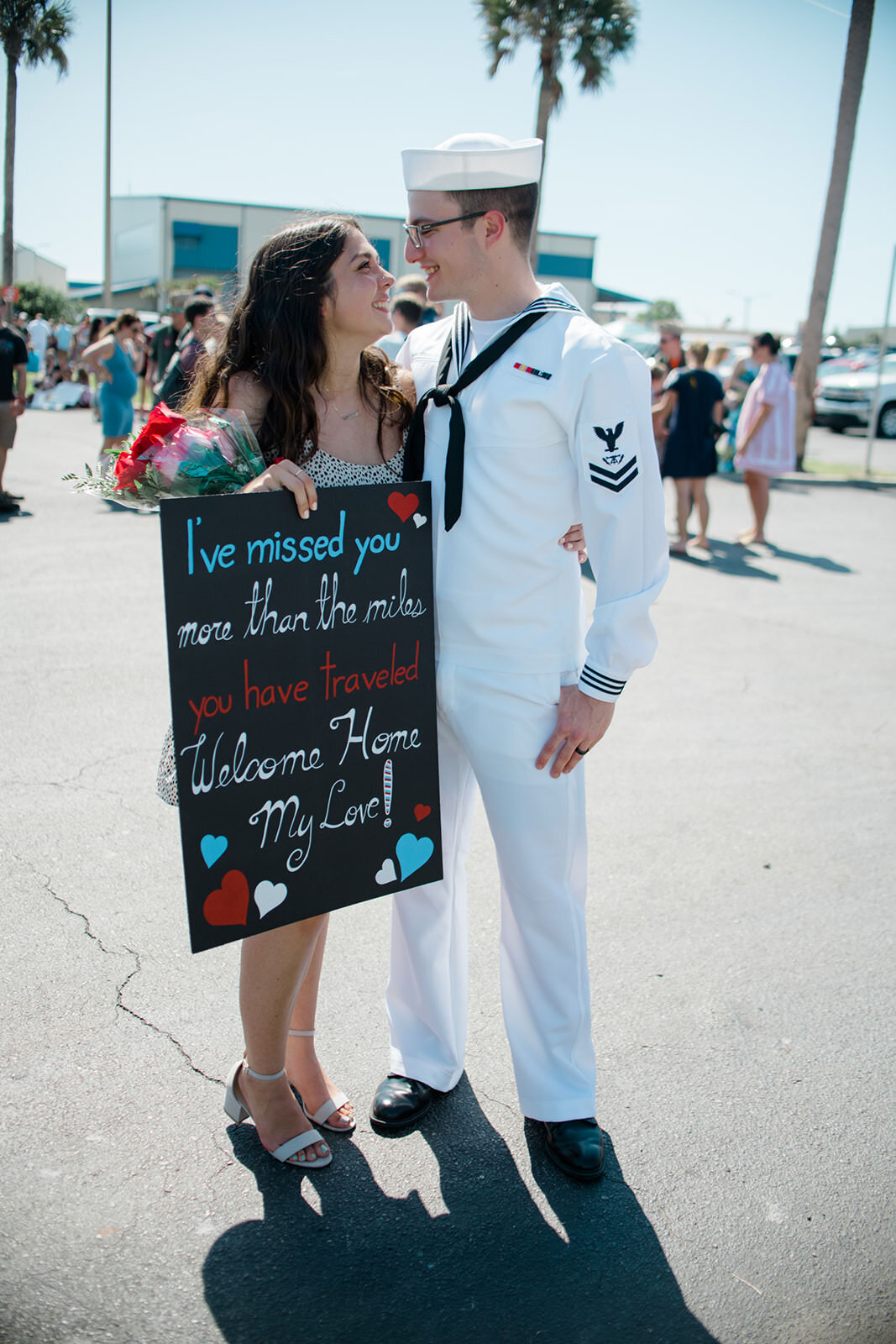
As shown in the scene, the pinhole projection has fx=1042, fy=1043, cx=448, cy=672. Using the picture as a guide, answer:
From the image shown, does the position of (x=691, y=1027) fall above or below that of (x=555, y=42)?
below

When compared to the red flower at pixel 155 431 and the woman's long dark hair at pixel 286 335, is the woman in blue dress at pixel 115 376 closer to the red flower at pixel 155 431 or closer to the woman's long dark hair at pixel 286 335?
the woman's long dark hair at pixel 286 335

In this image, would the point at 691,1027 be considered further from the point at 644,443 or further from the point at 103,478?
the point at 103,478

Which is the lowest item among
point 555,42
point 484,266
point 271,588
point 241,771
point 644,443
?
point 241,771

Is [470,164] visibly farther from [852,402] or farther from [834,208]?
[852,402]

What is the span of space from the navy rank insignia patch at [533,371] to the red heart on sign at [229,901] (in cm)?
118

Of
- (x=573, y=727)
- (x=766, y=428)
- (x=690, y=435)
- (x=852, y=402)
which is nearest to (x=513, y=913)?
(x=573, y=727)

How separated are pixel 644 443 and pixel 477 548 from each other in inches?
16.1

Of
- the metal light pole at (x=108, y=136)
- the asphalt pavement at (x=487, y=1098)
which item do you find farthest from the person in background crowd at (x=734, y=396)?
the metal light pole at (x=108, y=136)

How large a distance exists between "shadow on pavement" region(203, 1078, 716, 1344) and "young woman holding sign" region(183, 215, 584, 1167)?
18 cm

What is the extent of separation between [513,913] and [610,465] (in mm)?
1049

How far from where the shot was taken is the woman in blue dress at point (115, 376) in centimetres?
1043

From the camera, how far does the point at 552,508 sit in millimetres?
2232

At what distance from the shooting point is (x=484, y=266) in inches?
89.7

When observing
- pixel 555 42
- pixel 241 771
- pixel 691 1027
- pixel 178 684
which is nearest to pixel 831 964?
pixel 691 1027
